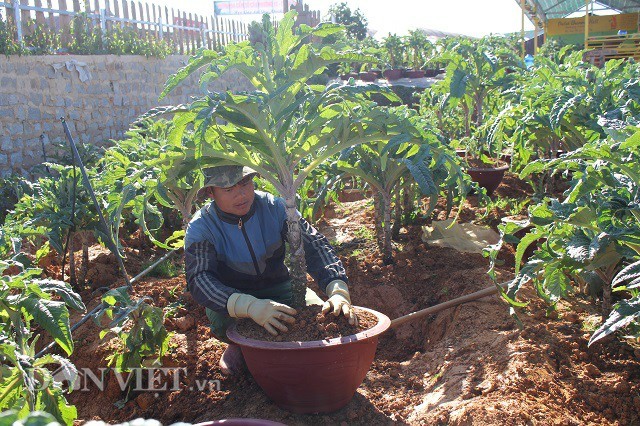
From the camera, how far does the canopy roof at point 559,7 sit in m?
21.4

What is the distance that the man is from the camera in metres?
3.04

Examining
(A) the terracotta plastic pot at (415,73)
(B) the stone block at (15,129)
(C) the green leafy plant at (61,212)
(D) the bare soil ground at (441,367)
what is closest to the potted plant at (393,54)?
(A) the terracotta plastic pot at (415,73)

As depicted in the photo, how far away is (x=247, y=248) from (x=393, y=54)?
12.4 metres

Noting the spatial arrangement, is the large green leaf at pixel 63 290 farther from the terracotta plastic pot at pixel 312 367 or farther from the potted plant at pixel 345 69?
the potted plant at pixel 345 69

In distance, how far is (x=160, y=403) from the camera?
3.14 meters

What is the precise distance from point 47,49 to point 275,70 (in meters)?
8.06

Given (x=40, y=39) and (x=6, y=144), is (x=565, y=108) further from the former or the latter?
(x=40, y=39)

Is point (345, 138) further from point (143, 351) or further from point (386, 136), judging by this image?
point (143, 351)

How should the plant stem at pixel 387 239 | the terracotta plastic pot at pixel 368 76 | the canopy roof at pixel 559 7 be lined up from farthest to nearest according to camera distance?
1. the canopy roof at pixel 559 7
2. the terracotta plastic pot at pixel 368 76
3. the plant stem at pixel 387 239

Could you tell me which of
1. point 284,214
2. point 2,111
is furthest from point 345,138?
point 2,111

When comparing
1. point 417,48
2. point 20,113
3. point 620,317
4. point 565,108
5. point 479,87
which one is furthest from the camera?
point 417,48

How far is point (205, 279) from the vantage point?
3.04 m

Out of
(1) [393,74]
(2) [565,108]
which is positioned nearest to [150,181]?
(2) [565,108]

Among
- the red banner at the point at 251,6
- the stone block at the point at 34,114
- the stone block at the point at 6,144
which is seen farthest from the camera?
the red banner at the point at 251,6
